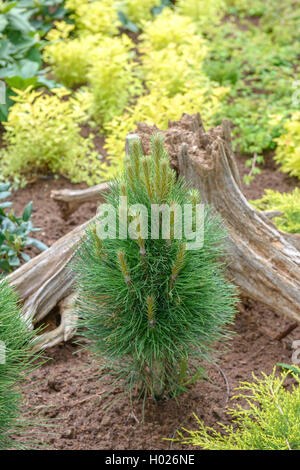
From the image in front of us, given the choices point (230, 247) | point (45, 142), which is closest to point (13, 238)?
point (45, 142)

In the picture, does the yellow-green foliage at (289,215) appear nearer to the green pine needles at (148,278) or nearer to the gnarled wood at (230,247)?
the gnarled wood at (230,247)

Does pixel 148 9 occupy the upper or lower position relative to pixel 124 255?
upper

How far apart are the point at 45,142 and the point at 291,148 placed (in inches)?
79.2

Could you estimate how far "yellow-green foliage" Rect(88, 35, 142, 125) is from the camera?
5074 millimetres

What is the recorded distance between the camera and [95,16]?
19.8 ft

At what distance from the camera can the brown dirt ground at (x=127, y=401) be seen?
2.42 metres

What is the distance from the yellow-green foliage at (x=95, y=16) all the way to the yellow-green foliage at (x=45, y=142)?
1.70 metres

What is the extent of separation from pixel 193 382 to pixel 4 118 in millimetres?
3281

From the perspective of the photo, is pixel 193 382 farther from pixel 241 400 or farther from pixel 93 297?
pixel 93 297

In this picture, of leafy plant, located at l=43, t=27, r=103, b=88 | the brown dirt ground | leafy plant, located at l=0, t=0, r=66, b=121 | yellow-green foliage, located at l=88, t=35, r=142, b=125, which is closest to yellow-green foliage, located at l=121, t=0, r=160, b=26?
leafy plant, located at l=43, t=27, r=103, b=88

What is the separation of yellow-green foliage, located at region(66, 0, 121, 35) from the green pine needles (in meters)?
4.37

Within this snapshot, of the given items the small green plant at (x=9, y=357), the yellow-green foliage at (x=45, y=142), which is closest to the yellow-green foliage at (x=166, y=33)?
the yellow-green foliage at (x=45, y=142)

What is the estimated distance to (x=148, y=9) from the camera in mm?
6961

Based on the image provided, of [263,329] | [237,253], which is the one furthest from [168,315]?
[263,329]
